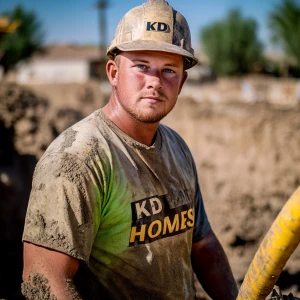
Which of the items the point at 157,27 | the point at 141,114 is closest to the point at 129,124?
the point at 141,114

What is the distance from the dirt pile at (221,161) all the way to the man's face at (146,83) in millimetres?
2713

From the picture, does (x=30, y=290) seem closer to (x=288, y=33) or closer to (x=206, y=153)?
(x=206, y=153)

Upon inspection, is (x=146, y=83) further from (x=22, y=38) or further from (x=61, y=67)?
(x=61, y=67)

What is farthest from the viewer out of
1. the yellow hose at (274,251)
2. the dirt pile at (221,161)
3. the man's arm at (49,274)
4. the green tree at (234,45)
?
the green tree at (234,45)

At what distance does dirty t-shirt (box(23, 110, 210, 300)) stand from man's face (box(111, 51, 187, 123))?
145mm

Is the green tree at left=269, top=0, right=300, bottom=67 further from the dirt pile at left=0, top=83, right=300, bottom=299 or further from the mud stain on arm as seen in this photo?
the mud stain on arm

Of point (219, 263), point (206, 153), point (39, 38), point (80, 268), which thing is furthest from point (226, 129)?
point (39, 38)

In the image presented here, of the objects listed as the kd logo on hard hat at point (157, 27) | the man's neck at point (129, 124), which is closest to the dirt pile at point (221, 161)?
the man's neck at point (129, 124)

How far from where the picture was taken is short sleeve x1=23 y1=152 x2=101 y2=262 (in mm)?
1937

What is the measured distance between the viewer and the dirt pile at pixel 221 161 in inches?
216

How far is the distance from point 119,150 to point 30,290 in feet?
2.42

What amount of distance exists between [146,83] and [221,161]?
383 inches

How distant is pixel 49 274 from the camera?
6.30ft

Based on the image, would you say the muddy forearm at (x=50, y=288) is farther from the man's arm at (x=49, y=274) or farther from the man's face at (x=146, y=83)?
the man's face at (x=146, y=83)
